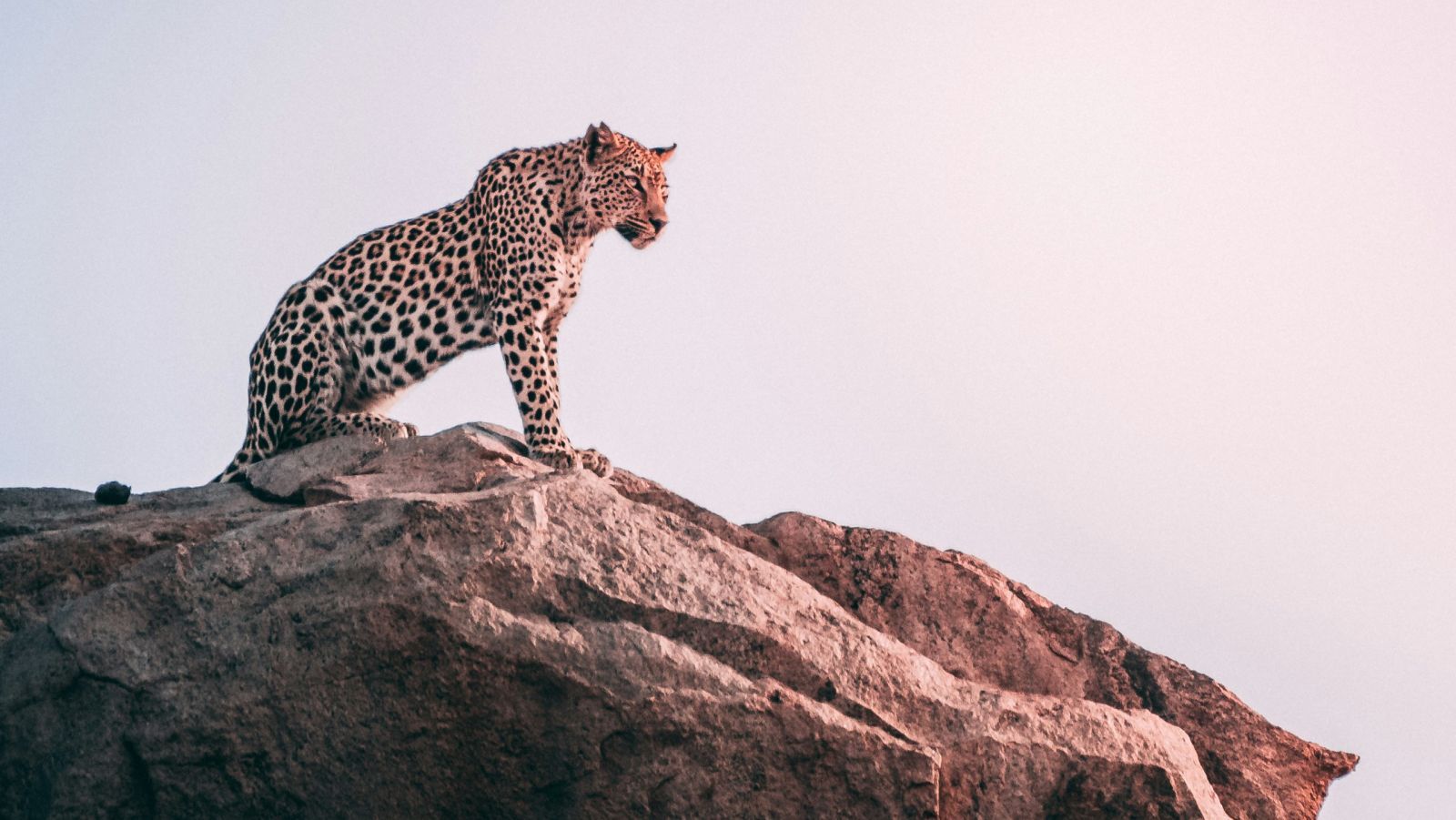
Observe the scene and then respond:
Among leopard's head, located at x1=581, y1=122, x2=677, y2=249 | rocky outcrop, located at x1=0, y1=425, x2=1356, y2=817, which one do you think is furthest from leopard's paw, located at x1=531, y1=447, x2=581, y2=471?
leopard's head, located at x1=581, y1=122, x2=677, y2=249

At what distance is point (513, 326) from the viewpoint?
14.0 m

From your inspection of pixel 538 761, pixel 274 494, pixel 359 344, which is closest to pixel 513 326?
pixel 359 344

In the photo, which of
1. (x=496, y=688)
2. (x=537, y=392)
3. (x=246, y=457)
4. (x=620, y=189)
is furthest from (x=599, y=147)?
(x=496, y=688)

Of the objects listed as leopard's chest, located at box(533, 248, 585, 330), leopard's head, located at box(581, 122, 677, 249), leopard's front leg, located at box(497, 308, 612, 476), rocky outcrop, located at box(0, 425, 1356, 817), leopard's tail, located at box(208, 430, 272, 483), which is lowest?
rocky outcrop, located at box(0, 425, 1356, 817)

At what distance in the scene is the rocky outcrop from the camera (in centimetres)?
948

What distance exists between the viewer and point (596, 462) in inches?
524

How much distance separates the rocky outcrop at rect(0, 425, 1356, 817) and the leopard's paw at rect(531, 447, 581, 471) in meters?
1.86

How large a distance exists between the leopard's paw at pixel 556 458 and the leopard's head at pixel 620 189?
2535 millimetres

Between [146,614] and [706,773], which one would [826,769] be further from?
[146,614]

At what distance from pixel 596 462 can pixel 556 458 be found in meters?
0.35

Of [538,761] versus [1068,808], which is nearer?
[538,761]

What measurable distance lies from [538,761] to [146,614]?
2666 mm

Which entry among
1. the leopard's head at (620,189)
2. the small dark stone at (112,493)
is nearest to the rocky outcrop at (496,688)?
the small dark stone at (112,493)

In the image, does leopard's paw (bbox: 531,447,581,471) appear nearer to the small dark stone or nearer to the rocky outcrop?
the rocky outcrop
